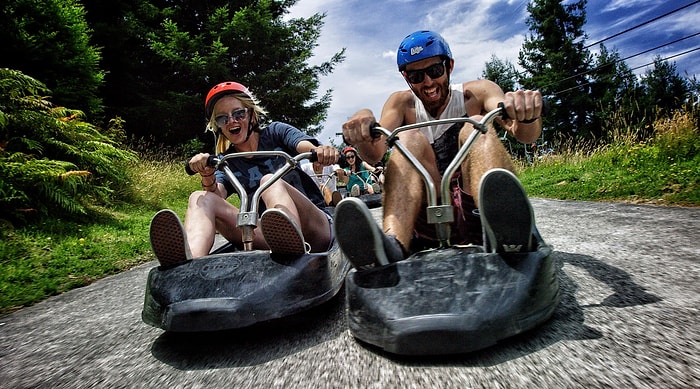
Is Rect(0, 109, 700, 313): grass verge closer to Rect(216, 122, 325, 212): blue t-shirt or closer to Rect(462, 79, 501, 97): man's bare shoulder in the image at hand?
Rect(216, 122, 325, 212): blue t-shirt

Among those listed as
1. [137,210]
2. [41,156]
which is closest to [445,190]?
[41,156]

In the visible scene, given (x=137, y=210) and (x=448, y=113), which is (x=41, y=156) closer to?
(x=137, y=210)

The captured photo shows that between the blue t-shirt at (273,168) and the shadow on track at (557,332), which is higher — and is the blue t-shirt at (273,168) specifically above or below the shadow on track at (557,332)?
above

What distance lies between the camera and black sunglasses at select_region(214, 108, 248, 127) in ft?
8.79

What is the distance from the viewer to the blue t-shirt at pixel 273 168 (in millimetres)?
2654

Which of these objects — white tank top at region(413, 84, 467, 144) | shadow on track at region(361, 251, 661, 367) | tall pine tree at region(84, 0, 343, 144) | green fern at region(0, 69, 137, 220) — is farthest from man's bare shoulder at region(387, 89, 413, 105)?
tall pine tree at region(84, 0, 343, 144)

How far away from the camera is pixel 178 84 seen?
48.6 feet

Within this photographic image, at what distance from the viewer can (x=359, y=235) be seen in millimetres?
1421

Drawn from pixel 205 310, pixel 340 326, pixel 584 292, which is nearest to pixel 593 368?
pixel 584 292

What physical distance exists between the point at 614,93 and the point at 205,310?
1539 inches

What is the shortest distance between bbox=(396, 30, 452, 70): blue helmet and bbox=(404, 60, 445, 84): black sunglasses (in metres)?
0.05

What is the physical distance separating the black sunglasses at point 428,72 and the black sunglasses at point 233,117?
1.12m

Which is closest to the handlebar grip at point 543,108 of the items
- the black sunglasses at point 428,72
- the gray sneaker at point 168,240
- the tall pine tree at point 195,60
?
the black sunglasses at point 428,72

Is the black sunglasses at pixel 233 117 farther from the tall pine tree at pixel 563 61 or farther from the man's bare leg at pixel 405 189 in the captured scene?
the tall pine tree at pixel 563 61
